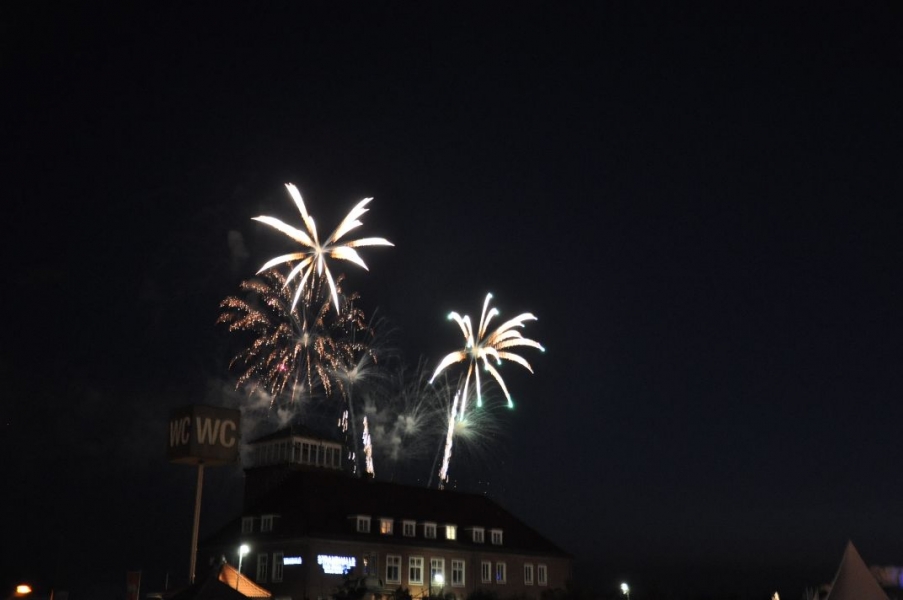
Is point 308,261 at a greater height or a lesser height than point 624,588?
greater

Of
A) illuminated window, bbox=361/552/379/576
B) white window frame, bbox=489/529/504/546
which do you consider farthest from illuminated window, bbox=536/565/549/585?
illuminated window, bbox=361/552/379/576

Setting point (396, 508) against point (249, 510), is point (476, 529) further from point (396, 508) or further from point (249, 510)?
point (249, 510)

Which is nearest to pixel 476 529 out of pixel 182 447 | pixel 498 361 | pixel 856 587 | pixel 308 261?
pixel 498 361

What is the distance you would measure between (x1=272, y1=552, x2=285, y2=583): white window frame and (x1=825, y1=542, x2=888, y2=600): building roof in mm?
36540

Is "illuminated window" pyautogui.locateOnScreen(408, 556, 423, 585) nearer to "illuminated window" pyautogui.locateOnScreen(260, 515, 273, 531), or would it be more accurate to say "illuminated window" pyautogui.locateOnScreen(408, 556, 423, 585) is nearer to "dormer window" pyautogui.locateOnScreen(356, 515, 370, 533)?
"dormer window" pyautogui.locateOnScreen(356, 515, 370, 533)

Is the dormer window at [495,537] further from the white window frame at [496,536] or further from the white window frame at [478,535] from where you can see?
the white window frame at [478,535]

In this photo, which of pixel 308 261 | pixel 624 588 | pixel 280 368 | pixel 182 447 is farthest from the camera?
pixel 624 588

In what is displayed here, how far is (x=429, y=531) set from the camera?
64062 millimetres

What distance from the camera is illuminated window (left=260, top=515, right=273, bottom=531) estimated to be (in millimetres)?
58188

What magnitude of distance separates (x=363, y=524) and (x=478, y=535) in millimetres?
10853

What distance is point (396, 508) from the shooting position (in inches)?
2520

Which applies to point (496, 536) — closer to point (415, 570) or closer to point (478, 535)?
point (478, 535)

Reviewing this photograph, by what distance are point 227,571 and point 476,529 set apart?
28.1 meters

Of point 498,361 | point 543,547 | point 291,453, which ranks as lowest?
point 543,547
